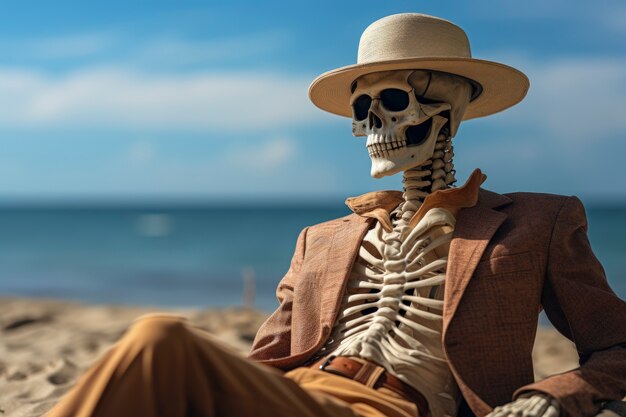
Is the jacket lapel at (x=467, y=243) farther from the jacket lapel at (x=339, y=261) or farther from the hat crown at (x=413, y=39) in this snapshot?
the hat crown at (x=413, y=39)

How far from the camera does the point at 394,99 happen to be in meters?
4.22

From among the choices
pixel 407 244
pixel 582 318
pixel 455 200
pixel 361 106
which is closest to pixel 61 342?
pixel 361 106

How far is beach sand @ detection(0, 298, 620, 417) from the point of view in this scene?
21.4ft

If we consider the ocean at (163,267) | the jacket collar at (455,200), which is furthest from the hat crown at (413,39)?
the ocean at (163,267)

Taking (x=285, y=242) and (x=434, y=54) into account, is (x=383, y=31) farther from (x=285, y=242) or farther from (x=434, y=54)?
(x=285, y=242)

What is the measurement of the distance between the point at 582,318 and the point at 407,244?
82 cm

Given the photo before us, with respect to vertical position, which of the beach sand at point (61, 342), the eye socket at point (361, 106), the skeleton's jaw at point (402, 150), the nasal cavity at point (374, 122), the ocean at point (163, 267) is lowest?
the ocean at point (163, 267)

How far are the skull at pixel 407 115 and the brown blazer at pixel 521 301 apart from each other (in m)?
0.38

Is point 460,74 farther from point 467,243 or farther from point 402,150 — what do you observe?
point 467,243

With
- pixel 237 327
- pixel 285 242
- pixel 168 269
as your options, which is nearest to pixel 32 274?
pixel 168 269

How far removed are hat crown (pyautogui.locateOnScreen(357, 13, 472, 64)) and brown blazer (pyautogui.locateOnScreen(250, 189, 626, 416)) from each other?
0.73 meters

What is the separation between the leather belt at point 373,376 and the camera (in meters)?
3.63

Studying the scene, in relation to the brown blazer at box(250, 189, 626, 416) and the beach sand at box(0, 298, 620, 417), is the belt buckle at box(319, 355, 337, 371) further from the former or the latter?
the beach sand at box(0, 298, 620, 417)

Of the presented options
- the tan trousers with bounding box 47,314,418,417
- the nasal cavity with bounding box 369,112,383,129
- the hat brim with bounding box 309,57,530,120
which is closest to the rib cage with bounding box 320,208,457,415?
the nasal cavity with bounding box 369,112,383,129
